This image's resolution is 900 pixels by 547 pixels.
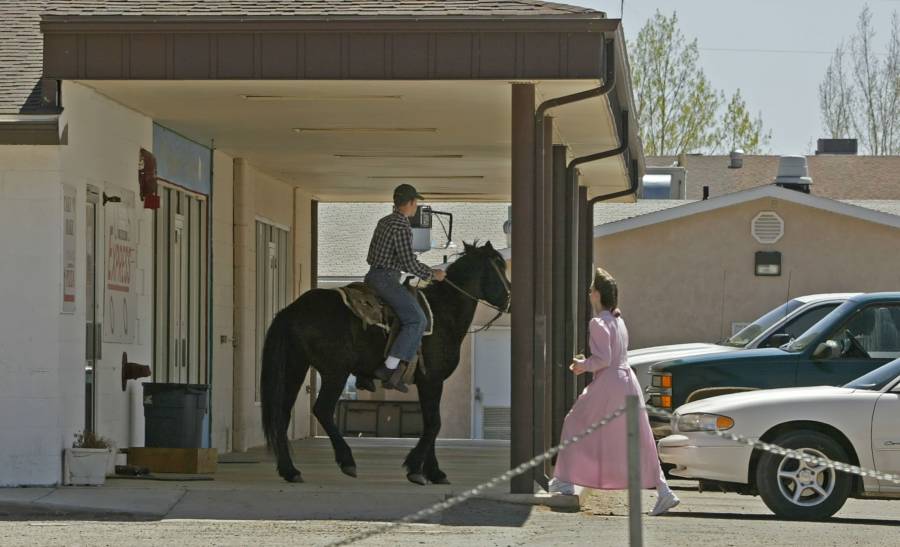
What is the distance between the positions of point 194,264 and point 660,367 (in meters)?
5.10

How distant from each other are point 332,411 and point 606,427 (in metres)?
2.98

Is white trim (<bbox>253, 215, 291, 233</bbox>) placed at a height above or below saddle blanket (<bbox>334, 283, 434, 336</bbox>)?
above

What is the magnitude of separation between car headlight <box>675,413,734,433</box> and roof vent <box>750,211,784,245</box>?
20.5 m

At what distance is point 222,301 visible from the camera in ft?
65.1

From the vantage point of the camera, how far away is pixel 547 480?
1526 cm

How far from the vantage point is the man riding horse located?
1530cm

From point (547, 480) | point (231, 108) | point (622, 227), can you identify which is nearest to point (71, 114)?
point (231, 108)

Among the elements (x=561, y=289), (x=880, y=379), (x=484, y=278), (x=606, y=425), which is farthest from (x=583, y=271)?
(x=606, y=425)

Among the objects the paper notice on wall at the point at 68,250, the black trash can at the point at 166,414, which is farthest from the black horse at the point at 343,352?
the paper notice on wall at the point at 68,250

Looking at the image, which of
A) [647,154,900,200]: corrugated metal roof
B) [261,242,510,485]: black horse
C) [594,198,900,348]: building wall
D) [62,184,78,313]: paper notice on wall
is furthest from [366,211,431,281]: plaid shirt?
[647,154,900,200]: corrugated metal roof

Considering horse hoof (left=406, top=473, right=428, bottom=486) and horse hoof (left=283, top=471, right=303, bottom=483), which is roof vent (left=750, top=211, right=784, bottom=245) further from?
horse hoof (left=283, top=471, right=303, bottom=483)

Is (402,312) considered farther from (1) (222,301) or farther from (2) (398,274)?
(1) (222,301)

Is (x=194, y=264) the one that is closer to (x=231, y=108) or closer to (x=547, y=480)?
(x=231, y=108)

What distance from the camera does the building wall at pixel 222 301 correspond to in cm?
1945
